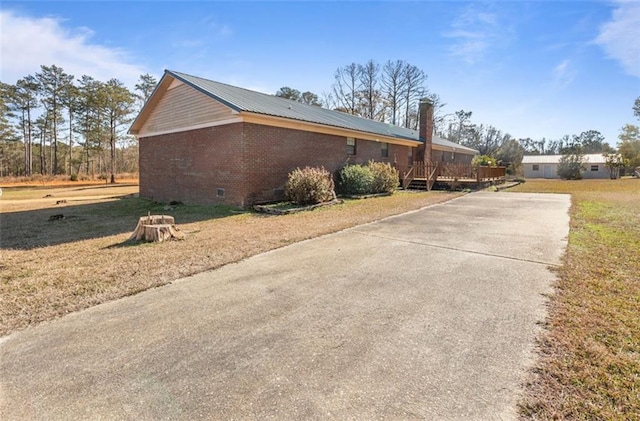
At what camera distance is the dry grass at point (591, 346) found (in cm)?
197

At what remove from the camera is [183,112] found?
43.9 ft

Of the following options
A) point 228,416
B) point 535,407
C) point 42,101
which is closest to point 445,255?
point 535,407

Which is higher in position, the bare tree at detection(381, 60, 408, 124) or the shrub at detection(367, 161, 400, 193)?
the bare tree at detection(381, 60, 408, 124)

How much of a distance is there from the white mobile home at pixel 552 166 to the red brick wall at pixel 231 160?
45161 mm

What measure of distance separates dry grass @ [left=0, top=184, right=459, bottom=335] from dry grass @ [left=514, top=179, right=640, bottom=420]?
414 cm

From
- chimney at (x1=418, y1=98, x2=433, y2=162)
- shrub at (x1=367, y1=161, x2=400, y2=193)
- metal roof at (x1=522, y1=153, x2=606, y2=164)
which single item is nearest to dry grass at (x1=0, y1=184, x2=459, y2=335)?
shrub at (x1=367, y1=161, x2=400, y2=193)

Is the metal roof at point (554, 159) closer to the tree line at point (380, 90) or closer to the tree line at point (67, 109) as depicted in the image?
the tree line at point (380, 90)

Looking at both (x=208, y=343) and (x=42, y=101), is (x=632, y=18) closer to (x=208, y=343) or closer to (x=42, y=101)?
(x=208, y=343)

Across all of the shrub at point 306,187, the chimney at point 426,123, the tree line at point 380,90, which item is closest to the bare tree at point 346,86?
the tree line at point 380,90

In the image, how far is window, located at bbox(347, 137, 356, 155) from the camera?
16234 millimetres

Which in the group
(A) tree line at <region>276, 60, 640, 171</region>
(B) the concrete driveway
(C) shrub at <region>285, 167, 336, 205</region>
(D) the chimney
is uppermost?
(A) tree line at <region>276, 60, 640, 171</region>

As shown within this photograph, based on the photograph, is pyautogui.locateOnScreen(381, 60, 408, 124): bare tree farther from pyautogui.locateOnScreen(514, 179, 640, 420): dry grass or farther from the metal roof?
pyautogui.locateOnScreen(514, 179, 640, 420): dry grass

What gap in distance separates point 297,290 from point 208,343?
139 cm

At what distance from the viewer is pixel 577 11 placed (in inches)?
345
